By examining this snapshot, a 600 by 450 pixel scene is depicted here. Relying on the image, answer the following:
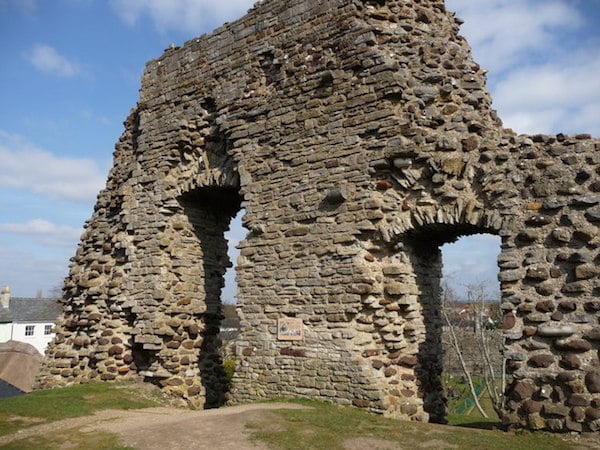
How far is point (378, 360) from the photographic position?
24.3 ft

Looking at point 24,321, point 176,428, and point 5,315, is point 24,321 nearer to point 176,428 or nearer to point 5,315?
point 5,315

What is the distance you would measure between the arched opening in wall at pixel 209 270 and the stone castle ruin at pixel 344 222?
0.15 ft

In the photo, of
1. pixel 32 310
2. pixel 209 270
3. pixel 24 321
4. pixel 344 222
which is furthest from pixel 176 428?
pixel 32 310

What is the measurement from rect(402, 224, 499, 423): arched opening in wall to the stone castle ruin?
36mm

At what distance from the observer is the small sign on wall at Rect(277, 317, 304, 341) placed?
784cm

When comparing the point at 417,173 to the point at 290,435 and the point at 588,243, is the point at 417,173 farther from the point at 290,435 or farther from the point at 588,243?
the point at 290,435

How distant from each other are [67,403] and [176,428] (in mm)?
2842

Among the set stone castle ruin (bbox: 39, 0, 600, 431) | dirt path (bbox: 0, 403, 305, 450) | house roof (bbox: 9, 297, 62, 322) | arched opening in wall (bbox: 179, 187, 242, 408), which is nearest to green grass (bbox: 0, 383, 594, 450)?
dirt path (bbox: 0, 403, 305, 450)

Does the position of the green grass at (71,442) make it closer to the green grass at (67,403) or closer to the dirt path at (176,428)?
the dirt path at (176,428)

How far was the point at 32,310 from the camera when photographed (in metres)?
40.4

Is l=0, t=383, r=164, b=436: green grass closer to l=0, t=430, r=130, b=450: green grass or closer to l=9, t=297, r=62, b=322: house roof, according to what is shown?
l=0, t=430, r=130, b=450: green grass

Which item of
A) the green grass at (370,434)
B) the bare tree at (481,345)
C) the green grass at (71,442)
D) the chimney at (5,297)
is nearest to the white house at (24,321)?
the chimney at (5,297)

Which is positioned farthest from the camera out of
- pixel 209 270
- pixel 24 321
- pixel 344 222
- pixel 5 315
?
pixel 24 321

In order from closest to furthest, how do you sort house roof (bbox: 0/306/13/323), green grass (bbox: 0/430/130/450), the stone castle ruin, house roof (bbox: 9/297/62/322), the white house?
green grass (bbox: 0/430/130/450), the stone castle ruin, house roof (bbox: 0/306/13/323), the white house, house roof (bbox: 9/297/62/322)
